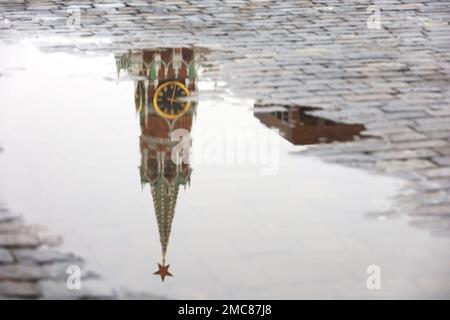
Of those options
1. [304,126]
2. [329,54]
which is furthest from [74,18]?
[304,126]

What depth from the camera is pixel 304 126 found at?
350 inches

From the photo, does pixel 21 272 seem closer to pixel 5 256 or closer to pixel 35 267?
pixel 35 267

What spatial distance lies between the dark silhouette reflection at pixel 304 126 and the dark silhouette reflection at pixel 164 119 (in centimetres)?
75

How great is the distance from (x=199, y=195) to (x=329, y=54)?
562 centimetres

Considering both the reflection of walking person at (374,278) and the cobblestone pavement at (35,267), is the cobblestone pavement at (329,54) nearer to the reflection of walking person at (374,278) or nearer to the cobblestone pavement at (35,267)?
the cobblestone pavement at (35,267)

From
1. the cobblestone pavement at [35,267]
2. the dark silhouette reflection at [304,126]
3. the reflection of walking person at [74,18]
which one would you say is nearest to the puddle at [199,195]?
the dark silhouette reflection at [304,126]

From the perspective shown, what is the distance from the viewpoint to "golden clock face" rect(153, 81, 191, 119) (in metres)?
9.55

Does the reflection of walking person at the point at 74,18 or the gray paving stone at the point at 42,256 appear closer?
the gray paving stone at the point at 42,256

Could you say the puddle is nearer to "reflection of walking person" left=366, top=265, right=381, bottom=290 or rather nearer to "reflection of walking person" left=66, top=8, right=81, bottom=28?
"reflection of walking person" left=366, top=265, right=381, bottom=290

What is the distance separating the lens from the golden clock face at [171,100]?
31.3ft

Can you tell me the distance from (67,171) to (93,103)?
7.75 ft
